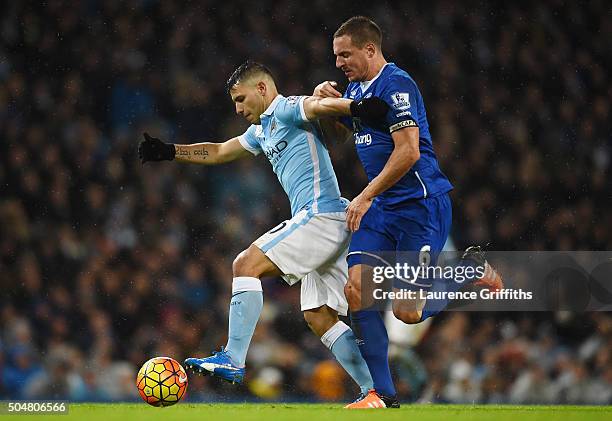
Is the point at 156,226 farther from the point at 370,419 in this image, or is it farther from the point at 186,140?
the point at 370,419

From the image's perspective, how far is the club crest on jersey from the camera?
5.20 meters

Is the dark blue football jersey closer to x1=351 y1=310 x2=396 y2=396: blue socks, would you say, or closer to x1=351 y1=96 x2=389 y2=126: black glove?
x1=351 y1=96 x2=389 y2=126: black glove

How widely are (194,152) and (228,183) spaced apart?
199 inches

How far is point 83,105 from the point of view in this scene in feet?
37.6

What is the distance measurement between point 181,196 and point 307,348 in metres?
2.50

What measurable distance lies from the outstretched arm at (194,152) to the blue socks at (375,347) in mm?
1351

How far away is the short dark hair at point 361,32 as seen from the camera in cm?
541

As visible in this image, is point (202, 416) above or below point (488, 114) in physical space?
below

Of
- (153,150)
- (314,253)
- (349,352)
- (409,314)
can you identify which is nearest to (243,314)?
(314,253)

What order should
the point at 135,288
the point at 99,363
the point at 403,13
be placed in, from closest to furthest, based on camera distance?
the point at 99,363, the point at 135,288, the point at 403,13

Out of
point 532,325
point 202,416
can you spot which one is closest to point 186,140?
point 532,325

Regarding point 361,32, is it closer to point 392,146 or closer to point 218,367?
point 392,146

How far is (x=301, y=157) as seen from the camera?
5508 millimetres

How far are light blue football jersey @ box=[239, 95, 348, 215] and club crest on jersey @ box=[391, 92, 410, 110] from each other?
1.73 ft
